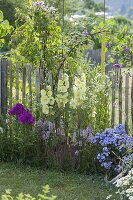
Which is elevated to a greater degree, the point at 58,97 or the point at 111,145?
the point at 58,97

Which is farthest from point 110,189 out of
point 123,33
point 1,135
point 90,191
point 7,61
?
point 123,33

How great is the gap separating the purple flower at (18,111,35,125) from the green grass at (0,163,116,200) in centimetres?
55

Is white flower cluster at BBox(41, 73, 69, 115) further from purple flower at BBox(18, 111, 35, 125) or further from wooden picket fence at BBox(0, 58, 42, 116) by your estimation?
wooden picket fence at BBox(0, 58, 42, 116)

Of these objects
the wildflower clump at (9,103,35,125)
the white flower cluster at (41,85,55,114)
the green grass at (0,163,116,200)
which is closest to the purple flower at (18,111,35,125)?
the wildflower clump at (9,103,35,125)

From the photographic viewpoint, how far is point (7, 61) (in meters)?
6.54

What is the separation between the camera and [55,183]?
5520mm

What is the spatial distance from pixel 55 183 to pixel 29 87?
139cm

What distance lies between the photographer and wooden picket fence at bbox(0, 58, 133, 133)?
239 inches

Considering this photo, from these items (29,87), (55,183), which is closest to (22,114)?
(29,87)

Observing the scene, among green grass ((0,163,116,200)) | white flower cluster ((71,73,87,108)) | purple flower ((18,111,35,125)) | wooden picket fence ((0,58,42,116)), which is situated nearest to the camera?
green grass ((0,163,116,200))

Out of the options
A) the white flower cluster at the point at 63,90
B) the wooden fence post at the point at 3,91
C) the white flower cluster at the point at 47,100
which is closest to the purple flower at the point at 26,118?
the white flower cluster at the point at 47,100

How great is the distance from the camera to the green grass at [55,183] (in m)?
5.20

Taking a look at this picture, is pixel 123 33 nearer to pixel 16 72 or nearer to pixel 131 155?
pixel 16 72

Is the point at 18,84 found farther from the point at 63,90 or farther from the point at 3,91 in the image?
the point at 63,90
